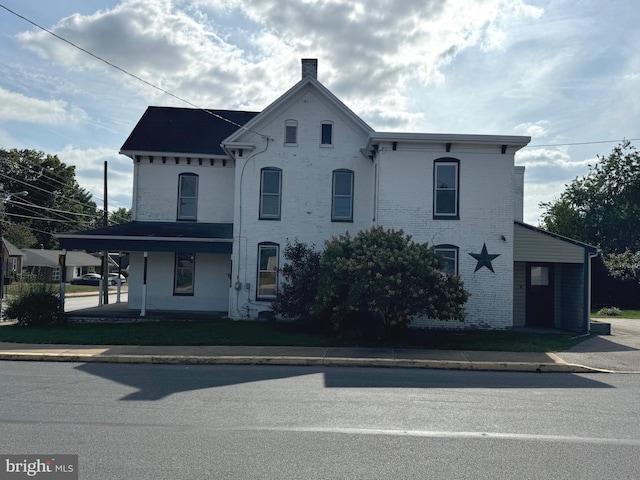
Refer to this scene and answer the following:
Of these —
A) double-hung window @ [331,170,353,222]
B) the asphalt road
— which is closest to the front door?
double-hung window @ [331,170,353,222]

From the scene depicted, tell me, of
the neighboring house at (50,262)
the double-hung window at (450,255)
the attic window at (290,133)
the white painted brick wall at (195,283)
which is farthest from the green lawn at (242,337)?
the neighboring house at (50,262)

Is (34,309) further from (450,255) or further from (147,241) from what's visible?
(450,255)

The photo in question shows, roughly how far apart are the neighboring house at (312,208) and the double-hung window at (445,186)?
0.15 feet

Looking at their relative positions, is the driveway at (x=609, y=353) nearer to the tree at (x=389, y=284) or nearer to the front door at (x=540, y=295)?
the front door at (x=540, y=295)

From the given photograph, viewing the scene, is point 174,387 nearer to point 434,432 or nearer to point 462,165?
point 434,432

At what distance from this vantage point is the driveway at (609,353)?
40.5ft

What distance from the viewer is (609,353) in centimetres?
1391

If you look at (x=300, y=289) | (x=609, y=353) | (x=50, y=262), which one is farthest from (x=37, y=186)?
(x=609, y=353)

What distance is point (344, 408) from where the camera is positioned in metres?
7.96

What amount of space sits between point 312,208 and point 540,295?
8890 mm

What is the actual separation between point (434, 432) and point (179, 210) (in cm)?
1706

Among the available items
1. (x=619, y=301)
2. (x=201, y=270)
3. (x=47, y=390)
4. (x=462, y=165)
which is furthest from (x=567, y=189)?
(x=47, y=390)

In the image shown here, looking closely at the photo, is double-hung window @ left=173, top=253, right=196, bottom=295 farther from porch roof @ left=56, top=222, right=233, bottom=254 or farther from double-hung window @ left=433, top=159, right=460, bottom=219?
double-hung window @ left=433, top=159, right=460, bottom=219

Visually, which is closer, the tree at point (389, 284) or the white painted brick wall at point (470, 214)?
the tree at point (389, 284)
